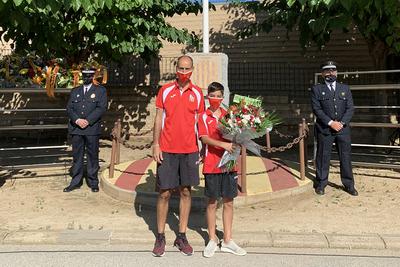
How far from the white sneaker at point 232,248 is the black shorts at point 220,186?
20.6 inches

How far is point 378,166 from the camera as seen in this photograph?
907cm

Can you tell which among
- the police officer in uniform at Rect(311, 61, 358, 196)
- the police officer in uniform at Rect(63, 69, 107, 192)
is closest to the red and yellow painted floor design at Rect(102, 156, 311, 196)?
the police officer in uniform at Rect(63, 69, 107, 192)

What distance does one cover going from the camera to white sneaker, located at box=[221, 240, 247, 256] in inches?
199

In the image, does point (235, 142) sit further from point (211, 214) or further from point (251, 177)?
point (251, 177)

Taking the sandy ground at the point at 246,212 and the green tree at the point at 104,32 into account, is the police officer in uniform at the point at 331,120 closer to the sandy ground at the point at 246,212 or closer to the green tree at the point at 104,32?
the sandy ground at the point at 246,212

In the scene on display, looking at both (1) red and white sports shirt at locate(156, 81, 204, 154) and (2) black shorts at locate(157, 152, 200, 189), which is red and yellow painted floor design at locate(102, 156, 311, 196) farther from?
(1) red and white sports shirt at locate(156, 81, 204, 154)

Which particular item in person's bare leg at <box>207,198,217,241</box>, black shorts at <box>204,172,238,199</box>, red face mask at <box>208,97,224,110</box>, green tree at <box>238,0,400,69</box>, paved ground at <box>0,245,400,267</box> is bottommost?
paved ground at <box>0,245,400,267</box>

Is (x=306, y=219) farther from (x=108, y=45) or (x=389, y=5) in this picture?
(x=108, y=45)

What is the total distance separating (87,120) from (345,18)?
4.13m

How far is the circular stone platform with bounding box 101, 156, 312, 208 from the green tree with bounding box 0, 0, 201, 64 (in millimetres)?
2892

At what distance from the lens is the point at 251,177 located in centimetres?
802

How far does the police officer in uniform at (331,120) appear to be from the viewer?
7426 millimetres

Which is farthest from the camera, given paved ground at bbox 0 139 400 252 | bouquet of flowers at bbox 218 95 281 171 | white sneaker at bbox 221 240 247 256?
paved ground at bbox 0 139 400 252

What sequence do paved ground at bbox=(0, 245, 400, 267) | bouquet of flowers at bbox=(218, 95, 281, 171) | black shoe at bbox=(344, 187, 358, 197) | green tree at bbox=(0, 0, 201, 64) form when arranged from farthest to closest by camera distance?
1. green tree at bbox=(0, 0, 201, 64)
2. black shoe at bbox=(344, 187, 358, 197)
3. paved ground at bbox=(0, 245, 400, 267)
4. bouquet of flowers at bbox=(218, 95, 281, 171)
